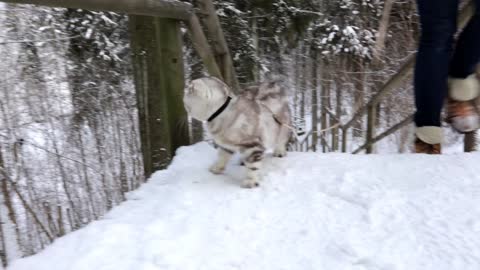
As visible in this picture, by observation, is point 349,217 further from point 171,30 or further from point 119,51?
point 119,51

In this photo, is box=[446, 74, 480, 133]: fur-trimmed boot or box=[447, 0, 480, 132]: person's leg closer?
box=[447, 0, 480, 132]: person's leg

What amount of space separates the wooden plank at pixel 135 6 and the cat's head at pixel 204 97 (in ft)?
1.61

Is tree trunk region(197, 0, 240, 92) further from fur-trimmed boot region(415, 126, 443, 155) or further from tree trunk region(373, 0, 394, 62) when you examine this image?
tree trunk region(373, 0, 394, 62)

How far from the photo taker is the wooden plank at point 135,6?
171 centimetres

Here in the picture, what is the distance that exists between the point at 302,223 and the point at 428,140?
102 cm

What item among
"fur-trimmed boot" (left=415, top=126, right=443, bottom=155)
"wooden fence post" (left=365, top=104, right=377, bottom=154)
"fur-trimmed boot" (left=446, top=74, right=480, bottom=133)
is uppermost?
"fur-trimmed boot" (left=446, top=74, right=480, bottom=133)

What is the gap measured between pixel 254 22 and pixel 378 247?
25.2 feet

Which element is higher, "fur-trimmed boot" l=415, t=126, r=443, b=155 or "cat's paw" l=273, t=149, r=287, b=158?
"fur-trimmed boot" l=415, t=126, r=443, b=155

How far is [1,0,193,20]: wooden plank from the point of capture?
171 cm

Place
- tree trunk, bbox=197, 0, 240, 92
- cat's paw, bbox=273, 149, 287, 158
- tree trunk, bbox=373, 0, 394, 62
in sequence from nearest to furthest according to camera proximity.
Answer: cat's paw, bbox=273, 149, 287, 158 → tree trunk, bbox=197, 0, 240, 92 → tree trunk, bbox=373, 0, 394, 62

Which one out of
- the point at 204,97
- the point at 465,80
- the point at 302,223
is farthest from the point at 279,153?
the point at 465,80

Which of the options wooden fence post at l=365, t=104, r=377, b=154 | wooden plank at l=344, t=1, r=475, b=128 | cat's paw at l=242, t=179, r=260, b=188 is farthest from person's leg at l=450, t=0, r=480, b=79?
wooden fence post at l=365, t=104, r=377, b=154

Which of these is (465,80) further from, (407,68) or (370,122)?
(370,122)

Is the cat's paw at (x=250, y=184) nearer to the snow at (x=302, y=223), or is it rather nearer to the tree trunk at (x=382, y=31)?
the snow at (x=302, y=223)
